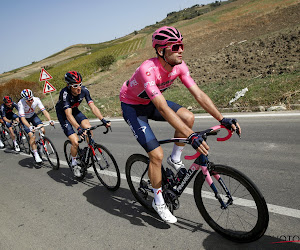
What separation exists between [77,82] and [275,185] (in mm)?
3934

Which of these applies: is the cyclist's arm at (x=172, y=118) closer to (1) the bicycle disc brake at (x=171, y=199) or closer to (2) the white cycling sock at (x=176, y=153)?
(2) the white cycling sock at (x=176, y=153)

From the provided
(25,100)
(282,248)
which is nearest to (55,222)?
(282,248)

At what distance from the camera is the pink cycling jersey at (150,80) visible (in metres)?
2.86

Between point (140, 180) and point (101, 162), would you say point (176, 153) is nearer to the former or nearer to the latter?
point (140, 180)

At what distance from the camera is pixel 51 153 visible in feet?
21.7

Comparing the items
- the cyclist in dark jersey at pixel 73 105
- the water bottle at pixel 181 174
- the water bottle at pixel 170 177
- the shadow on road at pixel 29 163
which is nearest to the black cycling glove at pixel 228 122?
the water bottle at pixel 181 174

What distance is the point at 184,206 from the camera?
353 centimetres

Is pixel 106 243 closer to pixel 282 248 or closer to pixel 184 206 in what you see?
pixel 184 206

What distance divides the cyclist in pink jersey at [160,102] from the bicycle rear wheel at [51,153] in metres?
3.71

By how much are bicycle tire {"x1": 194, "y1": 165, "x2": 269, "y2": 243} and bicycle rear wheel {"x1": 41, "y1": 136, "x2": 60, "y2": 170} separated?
4580 mm

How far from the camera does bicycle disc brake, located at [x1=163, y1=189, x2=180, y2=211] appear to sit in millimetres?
3133

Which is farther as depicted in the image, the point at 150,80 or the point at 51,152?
the point at 51,152

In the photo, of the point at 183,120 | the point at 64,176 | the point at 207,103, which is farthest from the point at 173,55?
the point at 64,176

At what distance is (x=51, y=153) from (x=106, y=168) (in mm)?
2739
